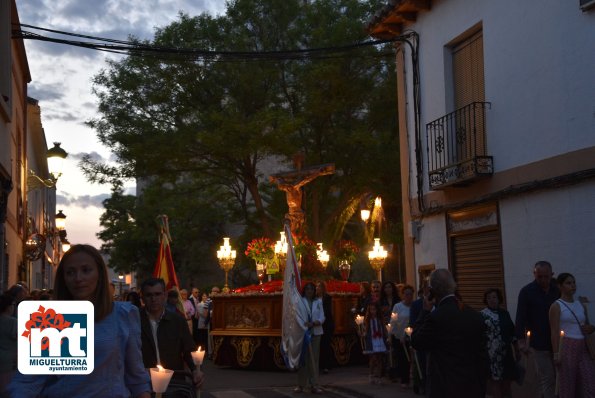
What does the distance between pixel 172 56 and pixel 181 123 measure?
2.19m

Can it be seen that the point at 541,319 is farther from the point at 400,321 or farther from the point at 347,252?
the point at 347,252

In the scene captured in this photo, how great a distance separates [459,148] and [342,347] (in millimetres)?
6691

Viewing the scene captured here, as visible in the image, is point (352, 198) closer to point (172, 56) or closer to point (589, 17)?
point (172, 56)

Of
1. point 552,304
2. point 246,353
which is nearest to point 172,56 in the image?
point 246,353

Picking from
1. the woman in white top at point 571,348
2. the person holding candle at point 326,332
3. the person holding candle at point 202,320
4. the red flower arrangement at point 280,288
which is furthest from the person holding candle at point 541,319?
the person holding candle at point 202,320

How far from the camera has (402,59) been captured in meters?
16.8

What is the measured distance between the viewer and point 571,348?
9352 mm

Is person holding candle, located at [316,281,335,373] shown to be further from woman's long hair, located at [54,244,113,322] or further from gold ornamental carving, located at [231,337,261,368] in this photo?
woman's long hair, located at [54,244,113,322]

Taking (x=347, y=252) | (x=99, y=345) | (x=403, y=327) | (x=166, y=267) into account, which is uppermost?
(x=347, y=252)

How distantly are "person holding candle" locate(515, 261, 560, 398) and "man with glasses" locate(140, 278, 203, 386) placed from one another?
4665 millimetres

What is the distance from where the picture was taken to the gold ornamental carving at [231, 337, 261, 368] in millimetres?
18812

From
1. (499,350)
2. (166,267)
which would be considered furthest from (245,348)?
(499,350)
